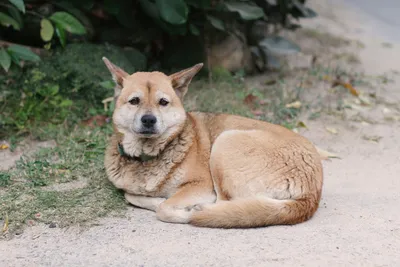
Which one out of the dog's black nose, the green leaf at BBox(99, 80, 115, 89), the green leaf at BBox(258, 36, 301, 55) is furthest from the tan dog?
the green leaf at BBox(258, 36, 301, 55)

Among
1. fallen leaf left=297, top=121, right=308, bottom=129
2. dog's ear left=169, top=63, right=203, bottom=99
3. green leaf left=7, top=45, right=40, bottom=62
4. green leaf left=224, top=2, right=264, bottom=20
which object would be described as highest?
dog's ear left=169, top=63, right=203, bottom=99

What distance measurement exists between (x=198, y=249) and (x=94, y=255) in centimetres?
72

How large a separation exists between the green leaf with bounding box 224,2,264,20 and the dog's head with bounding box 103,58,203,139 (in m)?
2.83

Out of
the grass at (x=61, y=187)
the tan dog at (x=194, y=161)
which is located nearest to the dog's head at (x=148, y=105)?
the tan dog at (x=194, y=161)

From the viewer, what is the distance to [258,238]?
12.8 feet

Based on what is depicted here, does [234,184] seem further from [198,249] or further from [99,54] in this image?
[99,54]

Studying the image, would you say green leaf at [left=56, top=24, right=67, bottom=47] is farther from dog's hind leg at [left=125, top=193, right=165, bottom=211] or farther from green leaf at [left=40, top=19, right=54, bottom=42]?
dog's hind leg at [left=125, top=193, right=165, bottom=211]

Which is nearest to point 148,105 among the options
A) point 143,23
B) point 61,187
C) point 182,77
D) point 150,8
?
point 182,77

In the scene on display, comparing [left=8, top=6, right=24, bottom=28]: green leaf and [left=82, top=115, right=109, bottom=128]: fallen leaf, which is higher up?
[left=8, top=6, right=24, bottom=28]: green leaf

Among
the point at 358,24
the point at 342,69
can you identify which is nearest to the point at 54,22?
the point at 342,69

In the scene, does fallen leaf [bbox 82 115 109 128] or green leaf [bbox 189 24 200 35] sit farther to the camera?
green leaf [bbox 189 24 200 35]

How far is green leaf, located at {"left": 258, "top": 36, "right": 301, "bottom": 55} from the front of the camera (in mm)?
8086

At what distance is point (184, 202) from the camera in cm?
445

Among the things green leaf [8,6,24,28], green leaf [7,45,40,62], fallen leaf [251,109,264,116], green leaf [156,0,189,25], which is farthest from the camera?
fallen leaf [251,109,264,116]
